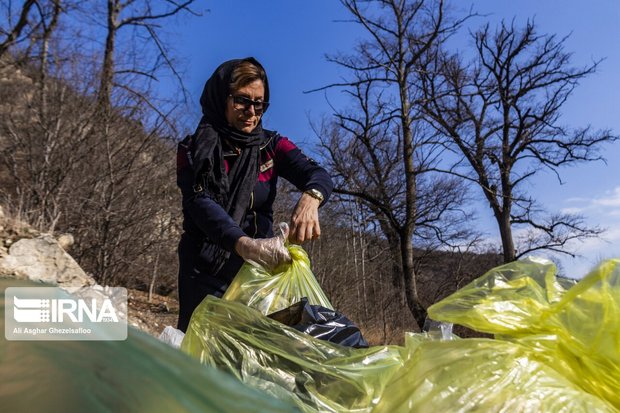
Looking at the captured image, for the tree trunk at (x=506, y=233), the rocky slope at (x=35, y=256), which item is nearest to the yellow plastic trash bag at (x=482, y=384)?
the rocky slope at (x=35, y=256)

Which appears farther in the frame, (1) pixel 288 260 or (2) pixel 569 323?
(1) pixel 288 260

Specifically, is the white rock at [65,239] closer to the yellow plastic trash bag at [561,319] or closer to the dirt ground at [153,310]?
the dirt ground at [153,310]

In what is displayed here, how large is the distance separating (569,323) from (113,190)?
608 centimetres

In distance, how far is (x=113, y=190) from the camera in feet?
20.6

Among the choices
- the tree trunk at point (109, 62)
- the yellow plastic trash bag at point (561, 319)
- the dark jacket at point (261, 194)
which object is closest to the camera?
the yellow plastic trash bag at point (561, 319)

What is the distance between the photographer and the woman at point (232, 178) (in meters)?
1.84

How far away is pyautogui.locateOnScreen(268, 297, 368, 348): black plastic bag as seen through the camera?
128 cm

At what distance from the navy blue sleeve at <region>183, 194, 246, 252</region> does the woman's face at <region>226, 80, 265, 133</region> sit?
366 mm

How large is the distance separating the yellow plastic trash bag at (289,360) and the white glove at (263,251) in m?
0.37

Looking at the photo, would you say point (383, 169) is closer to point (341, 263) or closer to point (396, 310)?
point (341, 263)

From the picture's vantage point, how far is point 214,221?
1713 millimetres

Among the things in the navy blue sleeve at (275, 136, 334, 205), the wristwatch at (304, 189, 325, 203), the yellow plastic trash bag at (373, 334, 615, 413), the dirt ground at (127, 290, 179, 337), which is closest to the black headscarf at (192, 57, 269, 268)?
the navy blue sleeve at (275, 136, 334, 205)

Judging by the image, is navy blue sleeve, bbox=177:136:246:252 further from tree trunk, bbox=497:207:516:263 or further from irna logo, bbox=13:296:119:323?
tree trunk, bbox=497:207:516:263

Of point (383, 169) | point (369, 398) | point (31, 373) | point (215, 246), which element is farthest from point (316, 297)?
point (383, 169)
